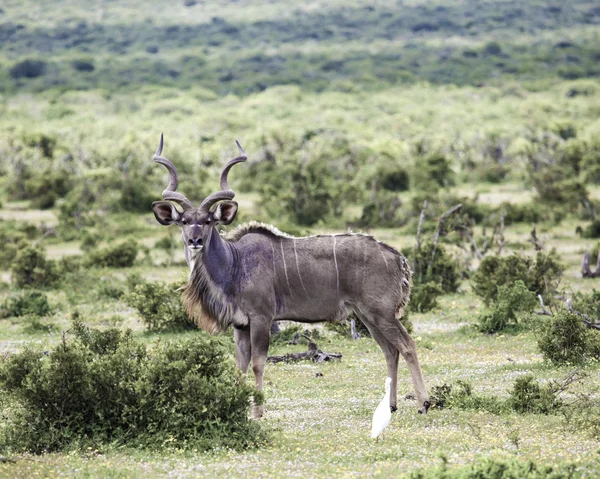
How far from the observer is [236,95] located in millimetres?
93688

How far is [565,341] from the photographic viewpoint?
12.4 m

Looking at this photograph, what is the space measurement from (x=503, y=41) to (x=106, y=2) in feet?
206

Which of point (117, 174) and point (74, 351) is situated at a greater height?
point (74, 351)

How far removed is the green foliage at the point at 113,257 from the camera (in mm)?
23656

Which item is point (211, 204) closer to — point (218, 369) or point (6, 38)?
point (218, 369)

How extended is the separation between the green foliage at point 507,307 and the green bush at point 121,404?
6.89m

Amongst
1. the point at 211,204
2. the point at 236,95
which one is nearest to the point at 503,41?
the point at 236,95

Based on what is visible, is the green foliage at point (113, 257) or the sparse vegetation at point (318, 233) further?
the green foliage at point (113, 257)

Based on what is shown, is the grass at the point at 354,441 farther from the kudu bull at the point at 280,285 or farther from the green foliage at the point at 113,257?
the green foliage at the point at 113,257

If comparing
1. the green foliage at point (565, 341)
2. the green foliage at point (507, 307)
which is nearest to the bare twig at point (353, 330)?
the green foliage at point (507, 307)

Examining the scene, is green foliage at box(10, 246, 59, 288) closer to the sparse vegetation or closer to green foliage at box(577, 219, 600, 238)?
the sparse vegetation

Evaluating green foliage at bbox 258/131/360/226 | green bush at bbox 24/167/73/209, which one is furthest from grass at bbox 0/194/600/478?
green bush at bbox 24/167/73/209

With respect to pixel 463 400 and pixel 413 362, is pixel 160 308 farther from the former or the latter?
pixel 463 400

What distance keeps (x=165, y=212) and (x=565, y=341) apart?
529 centimetres
